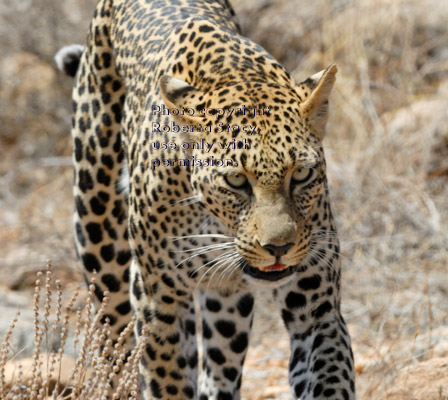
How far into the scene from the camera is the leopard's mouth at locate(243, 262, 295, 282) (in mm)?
4402

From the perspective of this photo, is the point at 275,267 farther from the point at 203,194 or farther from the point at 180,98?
the point at 180,98

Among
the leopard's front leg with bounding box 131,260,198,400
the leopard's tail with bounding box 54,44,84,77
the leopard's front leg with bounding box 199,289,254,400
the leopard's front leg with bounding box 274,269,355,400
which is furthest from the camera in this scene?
the leopard's tail with bounding box 54,44,84,77

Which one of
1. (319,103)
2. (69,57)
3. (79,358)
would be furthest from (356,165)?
(79,358)

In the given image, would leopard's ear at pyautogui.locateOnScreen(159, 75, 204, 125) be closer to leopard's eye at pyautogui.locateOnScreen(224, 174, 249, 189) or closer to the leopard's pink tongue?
leopard's eye at pyautogui.locateOnScreen(224, 174, 249, 189)

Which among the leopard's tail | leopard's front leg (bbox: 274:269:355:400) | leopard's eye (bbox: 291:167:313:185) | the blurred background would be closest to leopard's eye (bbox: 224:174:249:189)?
leopard's eye (bbox: 291:167:313:185)

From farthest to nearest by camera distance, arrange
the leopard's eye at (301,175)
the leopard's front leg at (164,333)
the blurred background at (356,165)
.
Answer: the blurred background at (356,165), the leopard's front leg at (164,333), the leopard's eye at (301,175)

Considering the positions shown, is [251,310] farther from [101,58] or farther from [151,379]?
[101,58]

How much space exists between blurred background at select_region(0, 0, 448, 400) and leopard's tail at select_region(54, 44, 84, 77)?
1.90 meters

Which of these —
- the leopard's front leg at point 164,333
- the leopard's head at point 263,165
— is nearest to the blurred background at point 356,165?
the leopard's front leg at point 164,333

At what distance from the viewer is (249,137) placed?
14.1 ft

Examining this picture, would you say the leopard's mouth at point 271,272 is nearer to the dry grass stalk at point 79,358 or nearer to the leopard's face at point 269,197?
the leopard's face at point 269,197

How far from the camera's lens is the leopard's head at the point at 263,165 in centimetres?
424

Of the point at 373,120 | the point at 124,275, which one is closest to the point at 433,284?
the point at 373,120

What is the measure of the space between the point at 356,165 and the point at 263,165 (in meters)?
5.14
